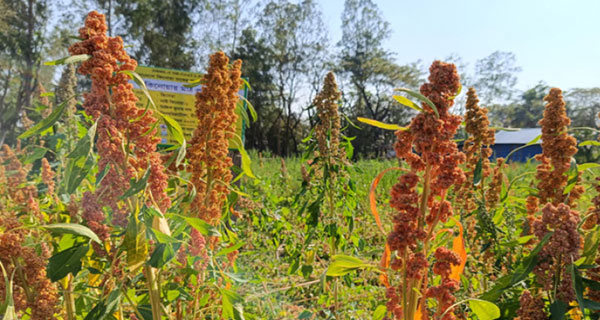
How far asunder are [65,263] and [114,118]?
0.84 ft

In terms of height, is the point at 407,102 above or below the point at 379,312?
above

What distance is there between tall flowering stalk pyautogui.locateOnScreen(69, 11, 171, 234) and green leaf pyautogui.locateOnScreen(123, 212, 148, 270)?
0.16 ft

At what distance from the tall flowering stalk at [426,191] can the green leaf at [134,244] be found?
1.33ft

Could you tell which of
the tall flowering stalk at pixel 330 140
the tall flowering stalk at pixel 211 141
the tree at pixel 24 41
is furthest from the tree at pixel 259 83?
the tall flowering stalk at pixel 211 141

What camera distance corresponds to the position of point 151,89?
2250 mm

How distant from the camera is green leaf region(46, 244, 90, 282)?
2.12ft

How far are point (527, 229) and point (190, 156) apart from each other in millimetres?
846

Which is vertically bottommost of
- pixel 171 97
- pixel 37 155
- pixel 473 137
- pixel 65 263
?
pixel 65 263

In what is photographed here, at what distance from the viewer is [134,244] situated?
642 mm

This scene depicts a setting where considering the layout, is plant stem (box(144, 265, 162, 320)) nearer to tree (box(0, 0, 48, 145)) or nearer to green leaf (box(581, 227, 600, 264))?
green leaf (box(581, 227, 600, 264))

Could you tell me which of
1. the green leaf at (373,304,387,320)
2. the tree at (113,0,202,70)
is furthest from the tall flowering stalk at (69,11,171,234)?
the tree at (113,0,202,70)

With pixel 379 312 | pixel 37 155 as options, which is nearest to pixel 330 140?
pixel 379 312

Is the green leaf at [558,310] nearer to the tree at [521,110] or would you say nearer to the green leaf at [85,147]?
the green leaf at [85,147]

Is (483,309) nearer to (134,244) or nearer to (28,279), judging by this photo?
(134,244)
